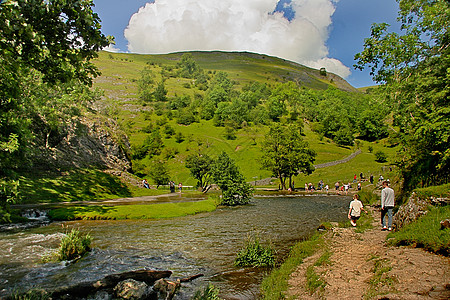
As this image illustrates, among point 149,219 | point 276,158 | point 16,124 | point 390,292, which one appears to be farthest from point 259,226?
point 276,158

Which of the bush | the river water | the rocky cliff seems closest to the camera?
the river water

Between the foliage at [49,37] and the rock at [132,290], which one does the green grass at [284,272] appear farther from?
the foliage at [49,37]

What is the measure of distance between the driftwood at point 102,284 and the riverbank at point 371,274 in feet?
15.3

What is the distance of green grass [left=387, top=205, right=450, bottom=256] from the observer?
9.09m

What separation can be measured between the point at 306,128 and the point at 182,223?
519 feet

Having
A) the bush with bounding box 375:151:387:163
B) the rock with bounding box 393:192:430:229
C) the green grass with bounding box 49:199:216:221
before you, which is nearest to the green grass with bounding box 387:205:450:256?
the rock with bounding box 393:192:430:229

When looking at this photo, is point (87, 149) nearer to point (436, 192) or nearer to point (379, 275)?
point (379, 275)

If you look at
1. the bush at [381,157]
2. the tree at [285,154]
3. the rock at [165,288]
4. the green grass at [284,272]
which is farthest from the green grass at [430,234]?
the bush at [381,157]

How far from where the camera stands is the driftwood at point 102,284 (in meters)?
9.07

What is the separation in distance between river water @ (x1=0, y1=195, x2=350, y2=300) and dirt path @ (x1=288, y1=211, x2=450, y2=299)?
261 cm

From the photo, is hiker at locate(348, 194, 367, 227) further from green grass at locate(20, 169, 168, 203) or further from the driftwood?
green grass at locate(20, 169, 168, 203)

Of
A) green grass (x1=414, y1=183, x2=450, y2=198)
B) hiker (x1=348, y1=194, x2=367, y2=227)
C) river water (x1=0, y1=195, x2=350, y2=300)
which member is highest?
green grass (x1=414, y1=183, x2=450, y2=198)

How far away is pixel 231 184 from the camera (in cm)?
4062

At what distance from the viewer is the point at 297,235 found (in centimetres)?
1986
